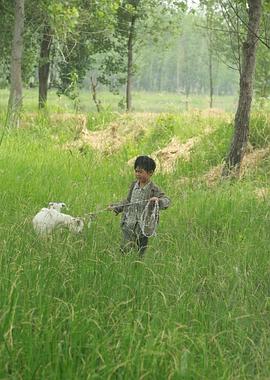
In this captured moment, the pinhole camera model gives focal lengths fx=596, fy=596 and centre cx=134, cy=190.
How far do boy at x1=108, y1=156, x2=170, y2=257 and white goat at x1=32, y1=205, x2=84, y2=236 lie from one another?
40 centimetres

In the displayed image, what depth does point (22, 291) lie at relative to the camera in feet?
11.4

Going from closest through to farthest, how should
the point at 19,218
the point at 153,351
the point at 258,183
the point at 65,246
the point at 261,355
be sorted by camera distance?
the point at 153,351, the point at 261,355, the point at 65,246, the point at 19,218, the point at 258,183

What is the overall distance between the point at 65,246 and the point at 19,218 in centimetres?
137

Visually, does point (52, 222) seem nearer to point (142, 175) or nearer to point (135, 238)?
point (135, 238)

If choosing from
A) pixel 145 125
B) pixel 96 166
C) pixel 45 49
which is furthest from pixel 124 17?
pixel 96 166

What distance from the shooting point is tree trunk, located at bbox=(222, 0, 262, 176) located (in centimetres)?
816

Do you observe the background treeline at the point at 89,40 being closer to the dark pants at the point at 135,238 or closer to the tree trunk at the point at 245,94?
the tree trunk at the point at 245,94

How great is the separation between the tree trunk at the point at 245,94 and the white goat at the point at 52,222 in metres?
3.59

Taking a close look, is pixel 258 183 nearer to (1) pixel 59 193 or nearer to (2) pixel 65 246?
(1) pixel 59 193

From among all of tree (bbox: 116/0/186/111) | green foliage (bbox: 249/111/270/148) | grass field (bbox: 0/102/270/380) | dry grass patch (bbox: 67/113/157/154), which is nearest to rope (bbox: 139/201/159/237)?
grass field (bbox: 0/102/270/380)

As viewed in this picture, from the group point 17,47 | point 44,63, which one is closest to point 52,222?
point 17,47

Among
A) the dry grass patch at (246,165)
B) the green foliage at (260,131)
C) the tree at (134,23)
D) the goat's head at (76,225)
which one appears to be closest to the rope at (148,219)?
the goat's head at (76,225)

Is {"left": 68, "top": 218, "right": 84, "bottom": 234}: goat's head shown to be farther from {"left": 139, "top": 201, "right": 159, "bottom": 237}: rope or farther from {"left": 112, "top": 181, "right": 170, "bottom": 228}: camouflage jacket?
{"left": 139, "top": 201, "right": 159, "bottom": 237}: rope

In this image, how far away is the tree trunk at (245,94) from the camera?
8156 millimetres
